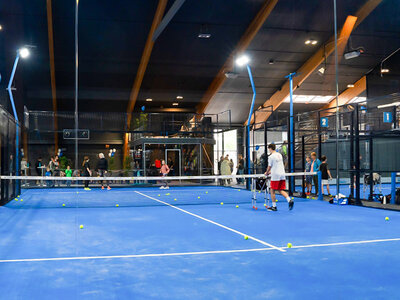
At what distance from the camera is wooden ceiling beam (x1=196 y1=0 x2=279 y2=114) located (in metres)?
21.4

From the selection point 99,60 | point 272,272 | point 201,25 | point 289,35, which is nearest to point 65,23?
point 99,60

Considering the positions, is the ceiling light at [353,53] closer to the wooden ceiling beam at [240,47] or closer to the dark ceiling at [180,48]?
the dark ceiling at [180,48]

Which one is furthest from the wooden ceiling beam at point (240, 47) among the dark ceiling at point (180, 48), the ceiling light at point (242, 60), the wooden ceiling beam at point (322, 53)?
the wooden ceiling beam at point (322, 53)

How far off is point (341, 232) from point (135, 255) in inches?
143

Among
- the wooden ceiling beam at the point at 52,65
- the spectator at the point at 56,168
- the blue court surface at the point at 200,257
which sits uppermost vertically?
the wooden ceiling beam at the point at 52,65

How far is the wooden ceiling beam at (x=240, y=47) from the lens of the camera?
842 inches

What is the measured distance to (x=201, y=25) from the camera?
2183cm

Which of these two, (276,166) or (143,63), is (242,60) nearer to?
(143,63)

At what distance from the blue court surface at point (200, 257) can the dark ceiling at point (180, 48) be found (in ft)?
38.7

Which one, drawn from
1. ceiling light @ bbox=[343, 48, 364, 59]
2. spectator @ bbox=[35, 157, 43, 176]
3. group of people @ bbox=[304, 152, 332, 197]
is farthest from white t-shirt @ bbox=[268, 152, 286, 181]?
spectator @ bbox=[35, 157, 43, 176]

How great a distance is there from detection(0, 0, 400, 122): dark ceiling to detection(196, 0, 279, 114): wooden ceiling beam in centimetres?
26

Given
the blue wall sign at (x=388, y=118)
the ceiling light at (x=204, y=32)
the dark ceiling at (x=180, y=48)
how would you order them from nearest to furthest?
the blue wall sign at (x=388, y=118) < the dark ceiling at (x=180, y=48) < the ceiling light at (x=204, y=32)

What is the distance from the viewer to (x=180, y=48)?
23.3 metres

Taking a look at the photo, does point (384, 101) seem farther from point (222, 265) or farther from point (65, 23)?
point (222, 265)
